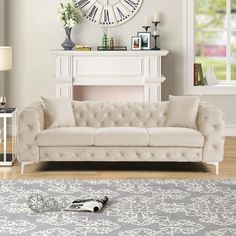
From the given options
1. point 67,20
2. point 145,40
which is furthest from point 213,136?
point 67,20

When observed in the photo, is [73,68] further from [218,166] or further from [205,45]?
[218,166]

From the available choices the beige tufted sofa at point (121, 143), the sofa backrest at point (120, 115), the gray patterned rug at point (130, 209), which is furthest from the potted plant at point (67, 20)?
the gray patterned rug at point (130, 209)

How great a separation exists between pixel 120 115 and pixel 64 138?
34.0 inches

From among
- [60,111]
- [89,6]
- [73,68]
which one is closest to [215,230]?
[60,111]

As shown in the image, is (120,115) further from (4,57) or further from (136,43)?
(136,43)

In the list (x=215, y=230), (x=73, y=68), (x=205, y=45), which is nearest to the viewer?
(x=215, y=230)

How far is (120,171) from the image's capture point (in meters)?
6.84

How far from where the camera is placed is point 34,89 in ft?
30.3

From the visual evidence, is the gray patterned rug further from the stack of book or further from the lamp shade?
the stack of book

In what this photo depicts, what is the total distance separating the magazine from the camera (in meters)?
5.08

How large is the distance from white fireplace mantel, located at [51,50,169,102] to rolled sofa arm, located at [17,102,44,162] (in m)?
2.12

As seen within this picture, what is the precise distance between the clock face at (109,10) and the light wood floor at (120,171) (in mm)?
2607

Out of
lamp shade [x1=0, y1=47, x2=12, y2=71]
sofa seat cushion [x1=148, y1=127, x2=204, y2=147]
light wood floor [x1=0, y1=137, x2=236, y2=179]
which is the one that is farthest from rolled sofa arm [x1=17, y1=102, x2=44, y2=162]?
sofa seat cushion [x1=148, y1=127, x2=204, y2=147]

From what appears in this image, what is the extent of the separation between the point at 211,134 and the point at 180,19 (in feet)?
9.54
